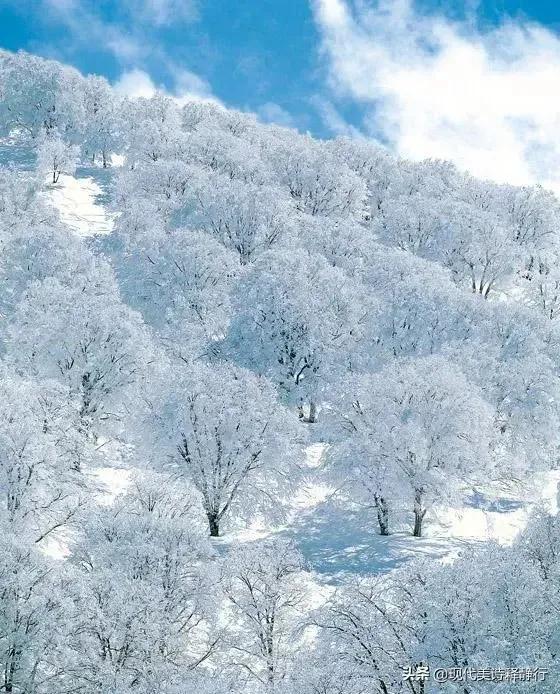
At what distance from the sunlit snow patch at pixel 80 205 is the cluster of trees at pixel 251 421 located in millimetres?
3046

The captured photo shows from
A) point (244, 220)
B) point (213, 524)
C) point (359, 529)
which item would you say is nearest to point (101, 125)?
point (244, 220)

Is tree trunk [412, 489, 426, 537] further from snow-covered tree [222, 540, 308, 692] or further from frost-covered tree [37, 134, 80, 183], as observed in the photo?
frost-covered tree [37, 134, 80, 183]

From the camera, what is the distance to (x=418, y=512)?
3962 cm

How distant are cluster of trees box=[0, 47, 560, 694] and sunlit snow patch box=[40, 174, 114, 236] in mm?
3046

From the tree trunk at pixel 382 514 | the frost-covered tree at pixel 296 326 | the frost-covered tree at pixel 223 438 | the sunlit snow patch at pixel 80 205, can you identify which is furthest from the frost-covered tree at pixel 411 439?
the sunlit snow patch at pixel 80 205

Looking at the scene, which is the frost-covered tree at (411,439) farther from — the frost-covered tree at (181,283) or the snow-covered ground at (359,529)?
the frost-covered tree at (181,283)

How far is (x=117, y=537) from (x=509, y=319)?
4014 centimetres

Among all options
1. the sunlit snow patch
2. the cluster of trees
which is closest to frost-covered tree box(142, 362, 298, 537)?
the cluster of trees

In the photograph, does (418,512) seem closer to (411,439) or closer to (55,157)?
(411,439)

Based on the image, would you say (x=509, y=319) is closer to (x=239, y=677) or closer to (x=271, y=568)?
(x=271, y=568)

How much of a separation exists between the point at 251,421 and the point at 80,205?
6377 centimetres

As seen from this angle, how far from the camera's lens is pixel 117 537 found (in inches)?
1172

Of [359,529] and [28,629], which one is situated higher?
[359,529]

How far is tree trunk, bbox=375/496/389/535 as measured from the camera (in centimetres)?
3969
